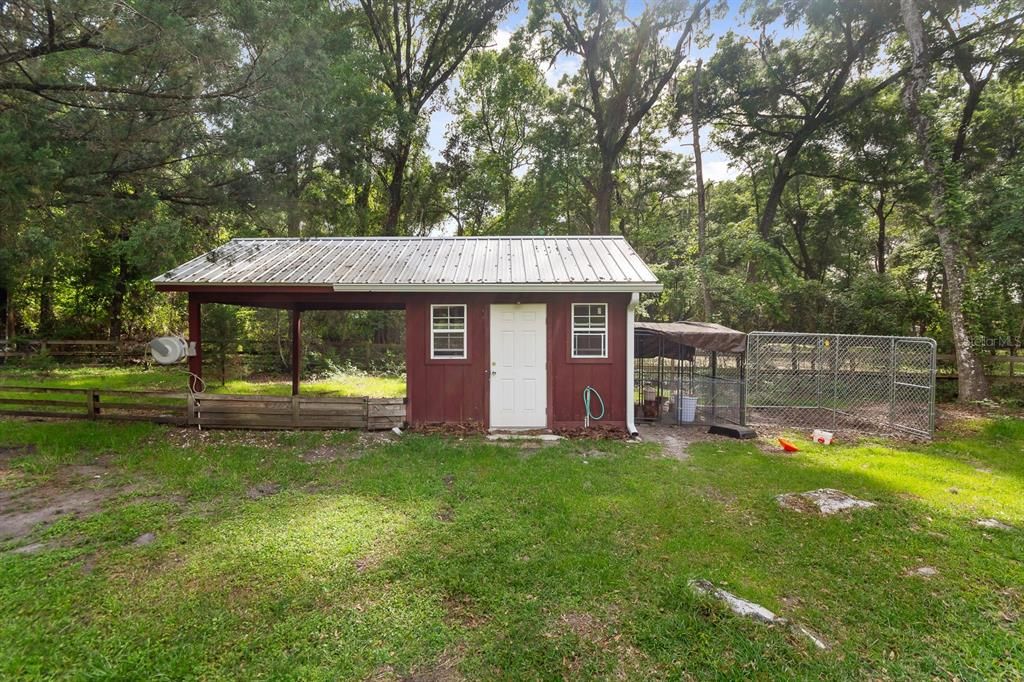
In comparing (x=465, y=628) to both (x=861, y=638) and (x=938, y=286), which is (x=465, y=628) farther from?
(x=938, y=286)

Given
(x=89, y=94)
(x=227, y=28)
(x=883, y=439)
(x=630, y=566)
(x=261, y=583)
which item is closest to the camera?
(x=261, y=583)

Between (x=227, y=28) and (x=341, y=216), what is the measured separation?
441 inches

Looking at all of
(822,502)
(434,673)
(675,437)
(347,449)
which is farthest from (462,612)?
(675,437)

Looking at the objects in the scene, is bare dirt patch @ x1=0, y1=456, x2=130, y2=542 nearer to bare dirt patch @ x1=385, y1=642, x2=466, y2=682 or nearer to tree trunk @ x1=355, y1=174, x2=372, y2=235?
bare dirt patch @ x1=385, y1=642, x2=466, y2=682

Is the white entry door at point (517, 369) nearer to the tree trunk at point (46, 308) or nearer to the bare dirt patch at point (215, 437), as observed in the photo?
the bare dirt patch at point (215, 437)

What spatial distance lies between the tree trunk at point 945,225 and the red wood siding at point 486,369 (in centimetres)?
828

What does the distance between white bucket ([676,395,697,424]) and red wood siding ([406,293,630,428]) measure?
1.68 metres

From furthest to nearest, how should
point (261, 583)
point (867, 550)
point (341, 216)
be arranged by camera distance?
point (341, 216)
point (867, 550)
point (261, 583)

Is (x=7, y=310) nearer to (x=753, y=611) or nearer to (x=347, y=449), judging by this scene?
(x=347, y=449)

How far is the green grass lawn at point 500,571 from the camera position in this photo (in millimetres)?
2377

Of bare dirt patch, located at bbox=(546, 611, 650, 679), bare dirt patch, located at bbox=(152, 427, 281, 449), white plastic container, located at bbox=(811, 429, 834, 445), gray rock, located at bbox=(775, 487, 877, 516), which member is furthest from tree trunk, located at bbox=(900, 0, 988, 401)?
bare dirt patch, located at bbox=(152, 427, 281, 449)

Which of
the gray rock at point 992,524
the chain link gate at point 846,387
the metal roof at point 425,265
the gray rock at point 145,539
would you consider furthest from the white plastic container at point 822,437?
the gray rock at point 145,539

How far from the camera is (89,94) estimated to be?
5.56 m

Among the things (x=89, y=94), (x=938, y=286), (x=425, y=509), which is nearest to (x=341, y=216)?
(x=89, y=94)
